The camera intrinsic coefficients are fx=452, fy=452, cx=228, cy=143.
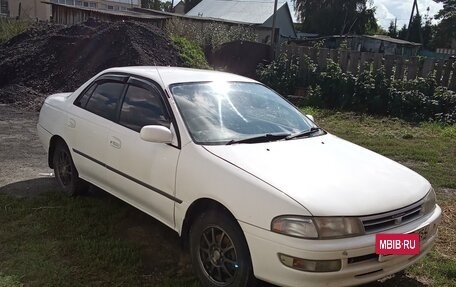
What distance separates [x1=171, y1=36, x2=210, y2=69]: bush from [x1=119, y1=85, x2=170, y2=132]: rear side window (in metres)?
9.13

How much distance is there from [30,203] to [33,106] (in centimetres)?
648

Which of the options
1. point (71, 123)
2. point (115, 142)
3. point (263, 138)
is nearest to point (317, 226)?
point (263, 138)

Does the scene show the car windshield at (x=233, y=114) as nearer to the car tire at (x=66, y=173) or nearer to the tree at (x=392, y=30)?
the car tire at (x=66, y=173)

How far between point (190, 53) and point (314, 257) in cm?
1195

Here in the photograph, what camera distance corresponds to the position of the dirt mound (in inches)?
467

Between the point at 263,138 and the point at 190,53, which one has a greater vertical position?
the point at 190,53

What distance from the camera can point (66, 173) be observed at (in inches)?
200

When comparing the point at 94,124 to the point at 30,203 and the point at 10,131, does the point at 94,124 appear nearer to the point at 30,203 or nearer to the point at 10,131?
the point at 30,203

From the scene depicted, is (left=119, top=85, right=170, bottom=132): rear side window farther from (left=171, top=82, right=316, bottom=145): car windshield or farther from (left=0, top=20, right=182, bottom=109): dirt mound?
(left=0, top=20, right=182, bottom=109): dirt mound

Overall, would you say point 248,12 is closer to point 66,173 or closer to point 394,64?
point 394,64

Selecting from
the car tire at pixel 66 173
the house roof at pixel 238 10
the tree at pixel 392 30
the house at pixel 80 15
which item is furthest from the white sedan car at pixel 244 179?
the tree at pixel 392 30

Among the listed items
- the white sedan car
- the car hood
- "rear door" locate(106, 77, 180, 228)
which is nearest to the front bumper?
the white sedan car

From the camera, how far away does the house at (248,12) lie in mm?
37656

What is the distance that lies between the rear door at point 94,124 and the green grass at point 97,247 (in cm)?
40
